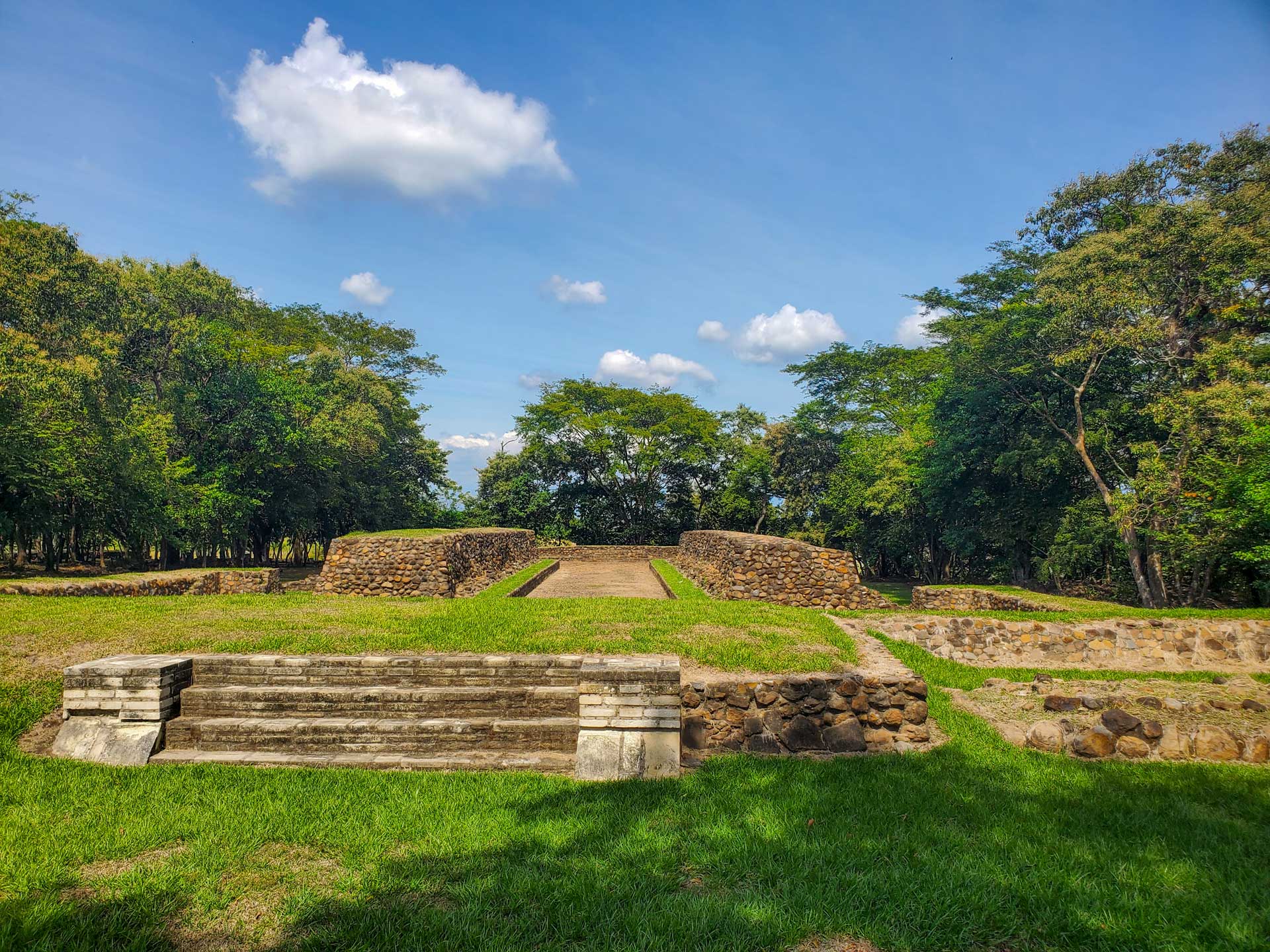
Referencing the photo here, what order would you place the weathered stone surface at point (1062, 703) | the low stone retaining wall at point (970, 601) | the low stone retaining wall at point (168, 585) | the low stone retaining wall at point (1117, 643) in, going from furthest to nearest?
the low stone retaining wall at point (970, 601), the low stone retaining wall at point (168, 585), the low stone retaining wall at point (1117, 643), the weathered stone surface at point (1062, 703)

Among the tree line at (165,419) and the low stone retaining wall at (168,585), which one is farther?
the tree line at (165,419)

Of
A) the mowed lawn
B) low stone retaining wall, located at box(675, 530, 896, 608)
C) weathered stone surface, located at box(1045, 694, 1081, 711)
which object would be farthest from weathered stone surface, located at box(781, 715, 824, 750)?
low stone retaining wall, located at box(675, 530, 896, 608)

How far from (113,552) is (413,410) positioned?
1449 cm

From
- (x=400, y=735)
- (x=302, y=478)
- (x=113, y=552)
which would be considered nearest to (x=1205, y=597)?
(x=400, y=735)

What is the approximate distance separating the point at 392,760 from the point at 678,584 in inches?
494

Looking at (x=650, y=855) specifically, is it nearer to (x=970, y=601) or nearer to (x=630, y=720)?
(x=630, y=720)

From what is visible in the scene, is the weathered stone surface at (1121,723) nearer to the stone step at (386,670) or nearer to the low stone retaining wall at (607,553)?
the stone step at (386,670)


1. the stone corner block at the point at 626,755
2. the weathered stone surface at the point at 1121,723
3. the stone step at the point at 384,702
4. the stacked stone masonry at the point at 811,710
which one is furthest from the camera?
the stacked stone masonry at the point at 811,710

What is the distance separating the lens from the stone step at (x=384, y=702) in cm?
534

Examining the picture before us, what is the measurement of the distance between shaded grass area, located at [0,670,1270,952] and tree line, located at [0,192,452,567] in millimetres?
12262

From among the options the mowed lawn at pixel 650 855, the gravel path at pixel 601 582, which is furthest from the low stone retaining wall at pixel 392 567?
the mowed lawn at pixel 650 855

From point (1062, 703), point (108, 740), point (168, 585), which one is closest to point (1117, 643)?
point (1062, 703)

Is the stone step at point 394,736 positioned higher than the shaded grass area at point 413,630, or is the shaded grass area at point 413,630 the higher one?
the shaded grass area at point 413,630

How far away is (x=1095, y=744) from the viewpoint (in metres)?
5.09
